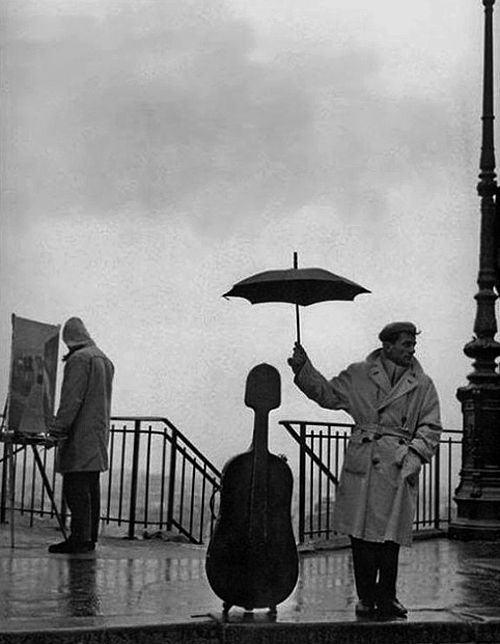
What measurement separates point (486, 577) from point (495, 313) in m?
5.13

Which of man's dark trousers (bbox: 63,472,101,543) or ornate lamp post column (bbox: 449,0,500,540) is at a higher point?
ornate lamp post column (bbox: 449,0,500,540)

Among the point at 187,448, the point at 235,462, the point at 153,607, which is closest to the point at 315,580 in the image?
the point at 153,607

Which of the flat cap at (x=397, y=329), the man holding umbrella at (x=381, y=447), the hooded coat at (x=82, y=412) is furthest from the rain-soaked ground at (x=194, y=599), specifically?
the flat cap at (x=397, y=329)

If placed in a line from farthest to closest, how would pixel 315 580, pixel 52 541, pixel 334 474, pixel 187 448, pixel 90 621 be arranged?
pixel 187 448 → pixel 334 474 → pixel 52 541 → pixel 315 580 → pixel 90 621

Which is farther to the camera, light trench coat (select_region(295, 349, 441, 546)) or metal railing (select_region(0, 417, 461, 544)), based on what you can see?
metal railing (select_region(0, 417, 461, 544))

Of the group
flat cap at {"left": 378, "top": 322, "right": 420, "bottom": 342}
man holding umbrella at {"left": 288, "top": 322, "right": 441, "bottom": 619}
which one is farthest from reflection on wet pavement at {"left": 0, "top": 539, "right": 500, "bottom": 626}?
flat cap at {"left": 378, "top": 322, "right": 420, "bottom": 342}

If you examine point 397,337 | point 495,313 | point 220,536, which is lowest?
point 220,536

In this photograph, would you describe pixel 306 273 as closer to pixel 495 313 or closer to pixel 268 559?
pixel 268 559

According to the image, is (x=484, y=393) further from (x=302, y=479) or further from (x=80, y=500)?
(x=80, y=500)

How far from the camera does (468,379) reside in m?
15.4

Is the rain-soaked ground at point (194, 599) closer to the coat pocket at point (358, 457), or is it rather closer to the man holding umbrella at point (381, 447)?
the man holding umbrella at point (381, 447)

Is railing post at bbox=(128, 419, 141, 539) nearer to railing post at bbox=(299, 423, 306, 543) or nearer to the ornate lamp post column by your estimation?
railing post at bbox=(299, 423, 306, 543)

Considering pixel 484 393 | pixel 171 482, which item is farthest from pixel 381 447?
pixel 484 393

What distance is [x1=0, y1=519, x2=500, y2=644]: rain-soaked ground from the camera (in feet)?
23.9
